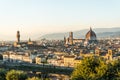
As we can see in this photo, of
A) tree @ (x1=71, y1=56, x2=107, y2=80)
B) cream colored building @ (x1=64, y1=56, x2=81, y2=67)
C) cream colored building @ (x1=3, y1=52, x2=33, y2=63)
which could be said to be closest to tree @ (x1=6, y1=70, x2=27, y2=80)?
tree @ (x1=71, y1=56, x2=107, y2=80)

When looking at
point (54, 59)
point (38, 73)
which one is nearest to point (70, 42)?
point (54, 59)

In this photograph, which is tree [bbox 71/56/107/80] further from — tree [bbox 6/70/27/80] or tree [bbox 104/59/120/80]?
tree [bbox 6/70/27/80]

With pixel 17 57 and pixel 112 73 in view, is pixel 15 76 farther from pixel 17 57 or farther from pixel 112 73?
pixel 17 57

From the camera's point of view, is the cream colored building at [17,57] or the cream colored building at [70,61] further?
the cream colored building at [17,57]

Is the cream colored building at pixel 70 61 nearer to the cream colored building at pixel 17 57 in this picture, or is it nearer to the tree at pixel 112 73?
the cream colored building at pixel 17 57

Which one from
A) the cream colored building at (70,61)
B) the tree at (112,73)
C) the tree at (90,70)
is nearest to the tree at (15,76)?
the tree at (90,70)

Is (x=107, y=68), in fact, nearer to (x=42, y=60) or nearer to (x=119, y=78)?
(x=119, y=78)

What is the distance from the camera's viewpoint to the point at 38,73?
7194 cm

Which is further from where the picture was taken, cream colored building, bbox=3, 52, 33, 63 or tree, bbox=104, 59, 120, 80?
cream colored building, bbox=3, 52, 33, 63

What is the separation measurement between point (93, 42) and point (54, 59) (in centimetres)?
8148

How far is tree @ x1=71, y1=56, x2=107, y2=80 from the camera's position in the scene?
4431cm

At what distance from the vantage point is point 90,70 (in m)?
46.3

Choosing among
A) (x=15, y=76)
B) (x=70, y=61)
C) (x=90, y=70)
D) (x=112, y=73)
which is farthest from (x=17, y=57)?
(x=112, y=73)

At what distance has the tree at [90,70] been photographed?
1745 inches
